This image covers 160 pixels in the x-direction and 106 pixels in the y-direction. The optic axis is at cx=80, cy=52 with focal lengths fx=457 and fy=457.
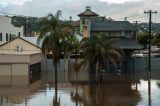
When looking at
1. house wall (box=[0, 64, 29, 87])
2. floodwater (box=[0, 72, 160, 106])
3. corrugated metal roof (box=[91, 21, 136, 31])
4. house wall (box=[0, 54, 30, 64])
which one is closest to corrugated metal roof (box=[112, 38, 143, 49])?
corrugated metal roof (box=[91, 21, 136, 31])

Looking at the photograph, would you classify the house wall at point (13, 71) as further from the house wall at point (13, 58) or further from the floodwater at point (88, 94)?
the floodwater at point (88, 94)

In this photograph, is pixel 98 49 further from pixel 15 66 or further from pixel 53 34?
pixel 15 66

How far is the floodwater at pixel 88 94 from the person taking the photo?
103 ft

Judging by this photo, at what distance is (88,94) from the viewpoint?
1454 inches

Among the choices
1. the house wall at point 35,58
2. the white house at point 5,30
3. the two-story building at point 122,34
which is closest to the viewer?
the house wall at point 35,58

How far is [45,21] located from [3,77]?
452 inches

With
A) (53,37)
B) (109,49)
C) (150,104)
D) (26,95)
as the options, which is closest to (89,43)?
(109,49)

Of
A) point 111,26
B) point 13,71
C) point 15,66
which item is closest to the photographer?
point 15,66

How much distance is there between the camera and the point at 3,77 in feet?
170

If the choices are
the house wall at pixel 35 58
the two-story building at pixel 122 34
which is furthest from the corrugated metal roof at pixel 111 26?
the house wall at pixel 35 58

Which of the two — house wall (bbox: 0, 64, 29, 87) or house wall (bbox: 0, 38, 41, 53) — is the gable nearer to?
house wall (bbox: 0, 38, 41, 53)

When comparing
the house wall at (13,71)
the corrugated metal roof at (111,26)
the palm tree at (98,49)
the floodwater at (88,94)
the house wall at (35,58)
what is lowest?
the floodwater at (88,94)

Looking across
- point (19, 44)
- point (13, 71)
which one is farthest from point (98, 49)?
point (19, 44)

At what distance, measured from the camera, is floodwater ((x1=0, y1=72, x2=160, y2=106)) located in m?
31.4
